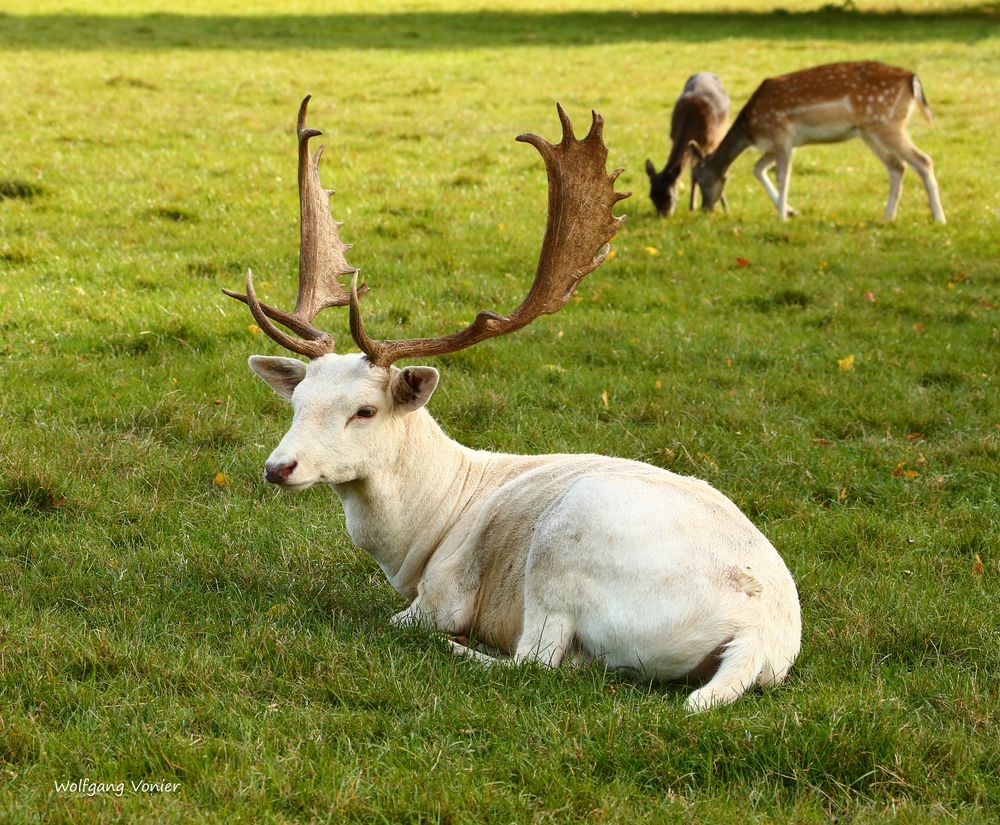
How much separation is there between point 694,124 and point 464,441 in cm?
1113

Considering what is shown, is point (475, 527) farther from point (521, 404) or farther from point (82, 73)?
point (82, 73)

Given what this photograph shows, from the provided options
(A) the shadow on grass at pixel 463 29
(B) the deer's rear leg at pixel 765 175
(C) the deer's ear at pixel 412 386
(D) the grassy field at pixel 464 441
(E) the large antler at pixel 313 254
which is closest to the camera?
(D) the grassy field at pixel 464 441

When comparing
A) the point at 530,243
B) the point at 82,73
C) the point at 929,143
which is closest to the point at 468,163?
the point at 530,243

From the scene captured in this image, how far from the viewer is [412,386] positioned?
550cm

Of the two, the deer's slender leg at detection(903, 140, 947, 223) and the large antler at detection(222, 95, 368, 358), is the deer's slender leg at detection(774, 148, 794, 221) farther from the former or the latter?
the large antler at detection(222, 95, 368, 358)

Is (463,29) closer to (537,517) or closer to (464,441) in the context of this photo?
(464,441)

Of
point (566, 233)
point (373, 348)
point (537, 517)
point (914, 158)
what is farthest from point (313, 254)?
point (914, 158)

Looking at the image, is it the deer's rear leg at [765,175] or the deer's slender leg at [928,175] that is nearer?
the deer's slender leg at [928,175]

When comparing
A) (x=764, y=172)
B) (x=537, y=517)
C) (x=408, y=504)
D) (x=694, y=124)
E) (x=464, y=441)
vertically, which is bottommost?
(x=464, y=441)

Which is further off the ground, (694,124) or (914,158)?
(694,124)

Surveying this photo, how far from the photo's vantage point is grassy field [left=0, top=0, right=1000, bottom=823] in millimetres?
3961

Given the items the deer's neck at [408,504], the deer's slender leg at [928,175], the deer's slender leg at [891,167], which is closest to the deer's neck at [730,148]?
the deer's slender leg at [891,167]

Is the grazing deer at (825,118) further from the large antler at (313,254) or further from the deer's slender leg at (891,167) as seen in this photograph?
the large antler at (313,254)

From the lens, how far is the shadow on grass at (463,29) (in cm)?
2866
